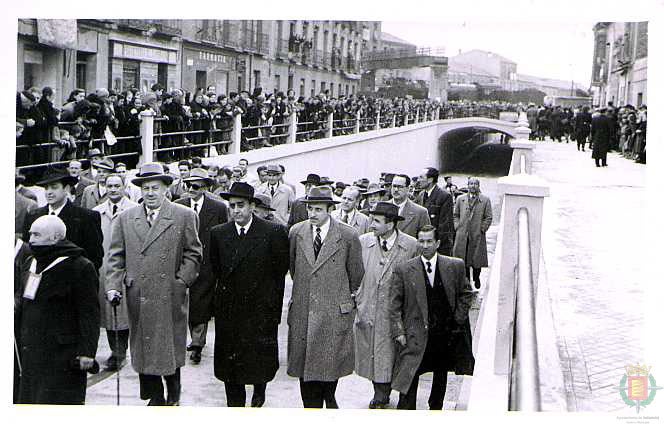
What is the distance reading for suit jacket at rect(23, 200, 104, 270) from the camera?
13.3 ft

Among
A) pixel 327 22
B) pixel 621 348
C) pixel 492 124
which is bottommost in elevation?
pixel 621 348

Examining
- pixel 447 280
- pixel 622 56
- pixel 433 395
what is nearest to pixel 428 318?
pixel 447 280

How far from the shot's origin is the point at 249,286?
3791 mm

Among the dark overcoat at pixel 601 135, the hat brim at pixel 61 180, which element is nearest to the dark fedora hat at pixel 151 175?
the hat brim at pixel 61 180

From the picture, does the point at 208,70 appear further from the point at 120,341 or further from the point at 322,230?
the point at 322,230

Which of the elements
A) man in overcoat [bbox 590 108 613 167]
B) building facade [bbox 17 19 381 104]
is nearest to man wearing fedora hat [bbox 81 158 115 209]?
building facade [bbox 17 19 381 104]

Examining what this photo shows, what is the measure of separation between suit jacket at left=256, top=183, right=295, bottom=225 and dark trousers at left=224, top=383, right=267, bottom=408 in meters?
2.05

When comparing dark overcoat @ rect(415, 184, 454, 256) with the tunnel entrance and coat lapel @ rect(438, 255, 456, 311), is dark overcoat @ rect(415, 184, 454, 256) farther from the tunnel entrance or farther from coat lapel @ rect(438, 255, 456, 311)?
coat lapel @ rect(438, 255, 456, 311)

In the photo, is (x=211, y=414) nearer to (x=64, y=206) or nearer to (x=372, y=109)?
(x=64, y=206)

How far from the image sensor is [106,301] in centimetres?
450

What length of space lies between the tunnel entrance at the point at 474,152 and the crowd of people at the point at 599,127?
126 centimetres

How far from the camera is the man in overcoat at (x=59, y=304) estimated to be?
3271 millimetres

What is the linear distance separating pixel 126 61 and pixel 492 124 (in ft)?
12.3

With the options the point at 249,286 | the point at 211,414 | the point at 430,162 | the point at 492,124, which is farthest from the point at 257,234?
the point at 492,124
